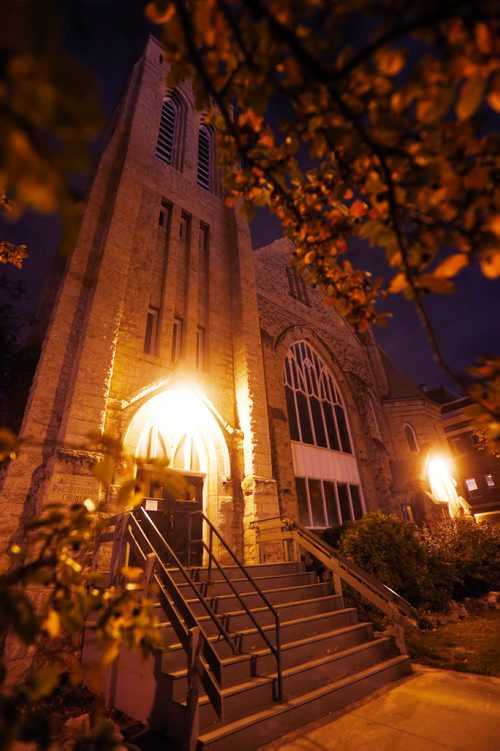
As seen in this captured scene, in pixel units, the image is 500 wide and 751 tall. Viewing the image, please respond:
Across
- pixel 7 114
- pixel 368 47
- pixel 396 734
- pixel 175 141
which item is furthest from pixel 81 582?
pixel 175 141

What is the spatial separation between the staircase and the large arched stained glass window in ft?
25.3

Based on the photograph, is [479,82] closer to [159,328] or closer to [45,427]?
[45,427]

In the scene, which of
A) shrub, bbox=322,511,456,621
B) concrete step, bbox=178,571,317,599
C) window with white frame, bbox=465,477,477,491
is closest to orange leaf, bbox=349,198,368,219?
concrete step, bbox=178,571,317,599

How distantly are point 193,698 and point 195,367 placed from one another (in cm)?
791

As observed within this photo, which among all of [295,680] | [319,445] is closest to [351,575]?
[295,680]

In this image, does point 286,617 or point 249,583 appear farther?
point 249,583

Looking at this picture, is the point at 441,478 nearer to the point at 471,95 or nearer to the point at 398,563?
the point at 398,563

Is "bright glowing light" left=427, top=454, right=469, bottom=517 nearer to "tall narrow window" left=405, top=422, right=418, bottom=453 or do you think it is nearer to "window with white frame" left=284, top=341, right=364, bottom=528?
"tall narrow window" left=405, top=422, right=418, bottom=453

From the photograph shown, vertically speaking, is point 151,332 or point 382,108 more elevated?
point 151,332

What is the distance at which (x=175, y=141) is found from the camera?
14.8 m

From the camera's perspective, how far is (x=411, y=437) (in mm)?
18641

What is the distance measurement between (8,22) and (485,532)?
13.9 meters

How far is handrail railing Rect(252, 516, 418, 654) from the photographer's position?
569 cm

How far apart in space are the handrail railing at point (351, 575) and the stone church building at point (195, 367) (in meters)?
1.12
